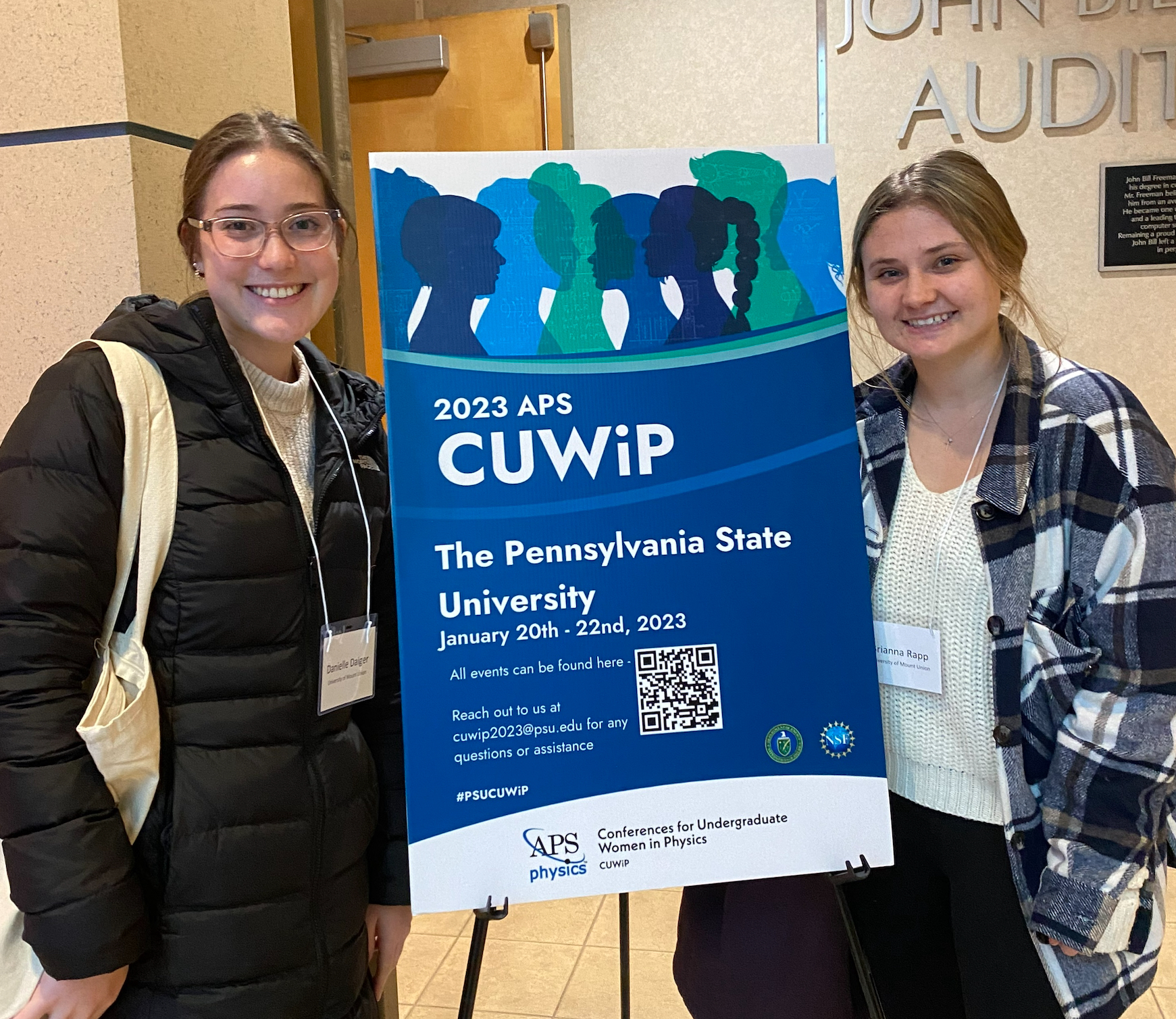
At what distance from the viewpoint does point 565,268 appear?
1233mm

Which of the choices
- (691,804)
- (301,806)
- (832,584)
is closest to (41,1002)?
(301,806)

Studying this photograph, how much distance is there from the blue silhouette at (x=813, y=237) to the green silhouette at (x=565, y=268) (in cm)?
27

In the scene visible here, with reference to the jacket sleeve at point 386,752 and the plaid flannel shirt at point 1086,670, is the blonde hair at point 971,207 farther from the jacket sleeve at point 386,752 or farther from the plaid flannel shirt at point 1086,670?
the jacket sleeve at point 386,752

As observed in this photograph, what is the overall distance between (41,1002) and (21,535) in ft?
1.73

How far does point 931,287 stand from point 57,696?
122 cm

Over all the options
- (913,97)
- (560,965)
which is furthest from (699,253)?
(913,97)

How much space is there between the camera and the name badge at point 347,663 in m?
1.21

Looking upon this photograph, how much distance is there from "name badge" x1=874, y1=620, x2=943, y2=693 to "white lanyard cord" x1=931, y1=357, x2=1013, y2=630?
27mm

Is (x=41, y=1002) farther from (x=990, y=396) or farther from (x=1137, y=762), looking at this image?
(x=990, y=396)

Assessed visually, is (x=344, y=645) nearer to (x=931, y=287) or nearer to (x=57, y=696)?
(x=57, y=696)

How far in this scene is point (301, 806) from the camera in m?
1.18

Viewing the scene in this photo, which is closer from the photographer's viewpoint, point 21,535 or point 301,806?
point 21,535

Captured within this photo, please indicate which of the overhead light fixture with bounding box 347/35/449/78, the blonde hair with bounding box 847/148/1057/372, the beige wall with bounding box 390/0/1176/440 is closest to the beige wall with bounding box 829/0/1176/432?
the beige wall with bounding box 390/0/1176/440

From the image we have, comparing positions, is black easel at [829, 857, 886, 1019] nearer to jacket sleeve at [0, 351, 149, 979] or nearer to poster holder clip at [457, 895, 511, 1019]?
poster holder clip at [457, 895, 511, 1019]
